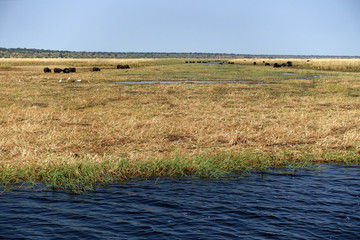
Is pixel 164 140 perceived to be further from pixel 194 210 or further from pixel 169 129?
pixel 194 210

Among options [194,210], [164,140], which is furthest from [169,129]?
[194,210]

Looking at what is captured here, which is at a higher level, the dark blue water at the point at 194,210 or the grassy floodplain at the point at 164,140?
the grassy floodplain at the point at 164,140

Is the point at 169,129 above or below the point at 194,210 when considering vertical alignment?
above

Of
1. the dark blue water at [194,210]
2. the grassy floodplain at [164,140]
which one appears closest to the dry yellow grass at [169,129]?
the grassy floodplain at [164,140]

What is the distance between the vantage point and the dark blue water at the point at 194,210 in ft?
22.6

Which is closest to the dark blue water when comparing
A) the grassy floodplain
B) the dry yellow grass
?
the grassy floodplain

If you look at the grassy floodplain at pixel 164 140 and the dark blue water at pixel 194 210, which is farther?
the grassy floodplain at pixel 164 140

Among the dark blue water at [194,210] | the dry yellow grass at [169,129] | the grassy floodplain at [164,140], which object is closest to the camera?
the dark blue water at [194,210]

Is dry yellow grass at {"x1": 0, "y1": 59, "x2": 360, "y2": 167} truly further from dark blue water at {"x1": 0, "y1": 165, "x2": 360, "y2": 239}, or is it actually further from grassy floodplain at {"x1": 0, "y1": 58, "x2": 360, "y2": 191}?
dark blue water at {"x1": 0, "y1": 165, "x2": 360, "y2": 239}

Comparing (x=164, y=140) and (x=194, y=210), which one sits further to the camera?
(x=164, y=140)

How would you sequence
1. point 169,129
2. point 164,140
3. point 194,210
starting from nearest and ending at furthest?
point 194,210 → point 164,140 → point 169,129

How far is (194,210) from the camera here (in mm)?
7961

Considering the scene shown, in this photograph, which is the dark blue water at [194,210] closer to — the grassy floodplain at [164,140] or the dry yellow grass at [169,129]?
the grassy floodplain at [164,140]

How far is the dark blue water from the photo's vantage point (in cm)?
688
